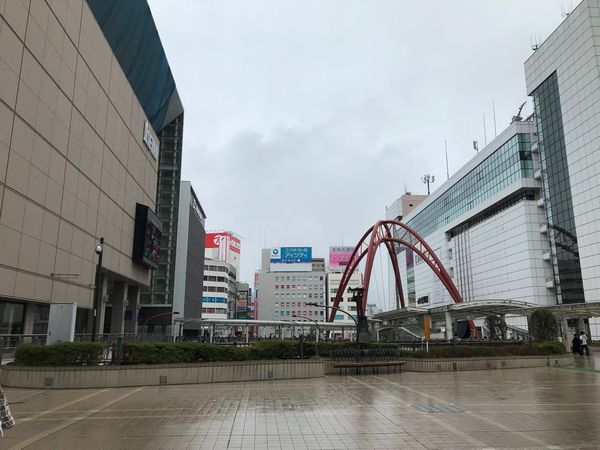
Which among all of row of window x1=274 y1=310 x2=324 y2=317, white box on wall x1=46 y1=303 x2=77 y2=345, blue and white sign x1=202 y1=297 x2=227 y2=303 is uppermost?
blue and white sign x1=202 y1=297 x2=227 y2=303

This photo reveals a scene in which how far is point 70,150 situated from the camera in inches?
1236

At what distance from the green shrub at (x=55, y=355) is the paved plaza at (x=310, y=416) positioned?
1335mm

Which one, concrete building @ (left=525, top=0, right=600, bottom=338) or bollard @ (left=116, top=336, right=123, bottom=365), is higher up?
concrete building @ (left=525, top=0, right=600, bottom=338)

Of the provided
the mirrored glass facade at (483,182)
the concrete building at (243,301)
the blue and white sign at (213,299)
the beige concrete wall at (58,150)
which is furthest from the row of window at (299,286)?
the beige concrete wall at (58,150)

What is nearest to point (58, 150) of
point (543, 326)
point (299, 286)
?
point (543, 326)

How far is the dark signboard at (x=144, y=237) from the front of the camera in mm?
46000

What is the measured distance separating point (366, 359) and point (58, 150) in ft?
74.2

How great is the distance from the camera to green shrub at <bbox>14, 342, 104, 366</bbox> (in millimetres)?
16641

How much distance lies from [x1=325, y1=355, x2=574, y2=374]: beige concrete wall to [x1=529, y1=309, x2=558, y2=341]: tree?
→ 241 inches

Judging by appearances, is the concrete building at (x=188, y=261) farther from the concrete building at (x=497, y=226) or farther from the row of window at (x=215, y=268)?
the concrete building at (x=497, y=226)

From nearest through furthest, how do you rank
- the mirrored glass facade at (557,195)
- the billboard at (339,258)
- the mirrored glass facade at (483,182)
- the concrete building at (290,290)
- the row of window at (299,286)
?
the mirrored glass facade at (557,195) < the mirrored glass facade at (483,182) < the concrete building at (290,290) < the row of window at (299,286) < the billboard at (339,258)

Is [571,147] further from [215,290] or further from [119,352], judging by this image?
[215,290]

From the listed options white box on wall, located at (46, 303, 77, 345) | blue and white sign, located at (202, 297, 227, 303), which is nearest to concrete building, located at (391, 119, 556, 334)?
blue and white sign, located at (202, 297, 227, 303)

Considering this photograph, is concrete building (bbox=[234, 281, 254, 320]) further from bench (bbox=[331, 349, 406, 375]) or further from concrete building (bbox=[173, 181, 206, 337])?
bench (bbox=[331, 349, 406, 375])
